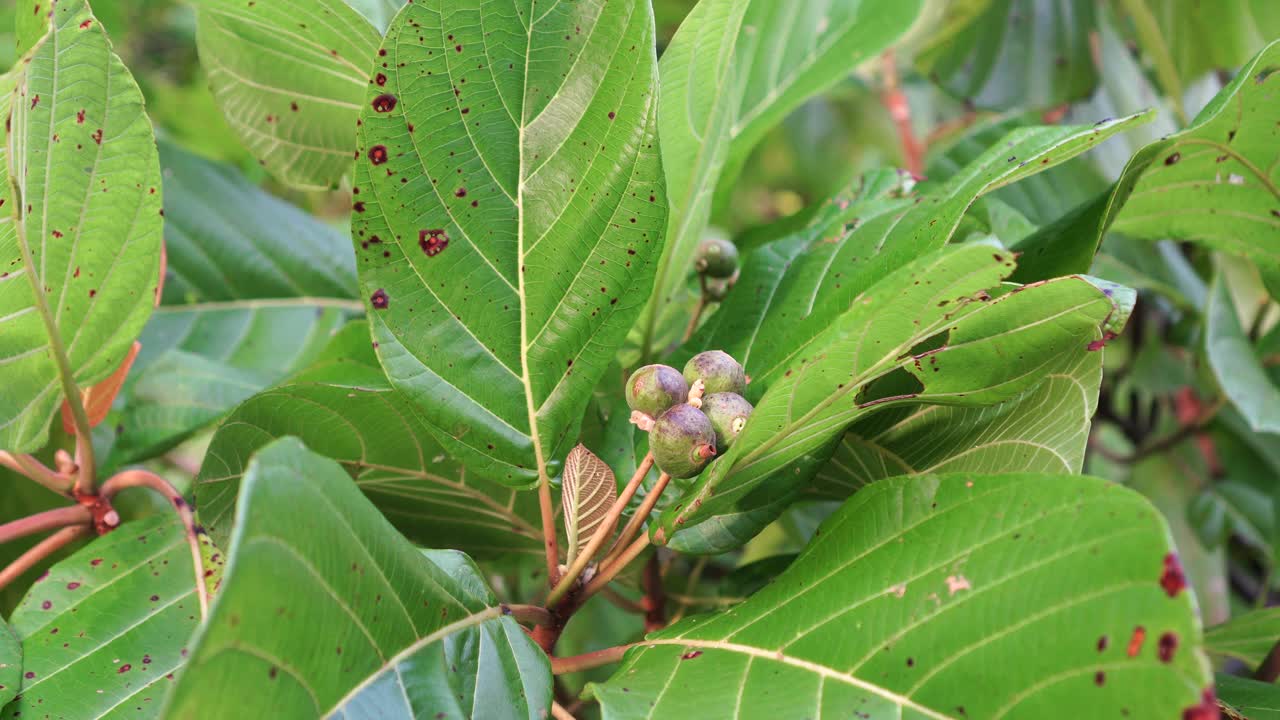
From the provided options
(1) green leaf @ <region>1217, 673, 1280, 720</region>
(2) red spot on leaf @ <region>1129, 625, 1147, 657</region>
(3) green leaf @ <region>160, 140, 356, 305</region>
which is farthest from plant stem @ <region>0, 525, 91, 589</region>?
(1) green leaf @ <region>1217, 673, 1280, 720</region>

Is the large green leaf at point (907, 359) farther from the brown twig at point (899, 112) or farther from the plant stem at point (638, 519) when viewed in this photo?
the brown twig at point (899, 112)

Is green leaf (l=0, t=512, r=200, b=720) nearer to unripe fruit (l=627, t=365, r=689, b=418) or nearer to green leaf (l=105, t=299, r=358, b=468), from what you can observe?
green leaf (l=105, t=299, r=358, b=468)

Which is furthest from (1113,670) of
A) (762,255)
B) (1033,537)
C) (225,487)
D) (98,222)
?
(98,222)

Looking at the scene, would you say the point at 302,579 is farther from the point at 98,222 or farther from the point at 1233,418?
the point at 1233,418

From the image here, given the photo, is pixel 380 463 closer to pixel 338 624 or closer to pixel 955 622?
pixel 338 624

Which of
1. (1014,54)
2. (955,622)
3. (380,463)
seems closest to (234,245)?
(380,463)

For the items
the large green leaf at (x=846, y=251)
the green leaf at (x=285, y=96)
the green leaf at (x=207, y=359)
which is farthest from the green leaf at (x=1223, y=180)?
the green leaf at (x=207, y=359)
